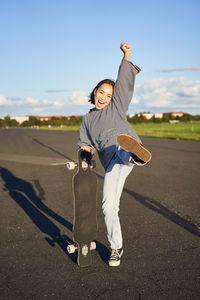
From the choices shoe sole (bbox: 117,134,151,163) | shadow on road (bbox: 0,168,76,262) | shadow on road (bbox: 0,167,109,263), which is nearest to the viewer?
shoe sole (bbox: 117,134,151,163)

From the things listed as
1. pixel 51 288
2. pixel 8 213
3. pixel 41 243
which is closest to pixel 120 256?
pixel 51 288

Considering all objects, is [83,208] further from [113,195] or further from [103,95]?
[103,95]

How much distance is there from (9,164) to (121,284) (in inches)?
346

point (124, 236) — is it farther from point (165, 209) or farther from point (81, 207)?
point (165, 209)

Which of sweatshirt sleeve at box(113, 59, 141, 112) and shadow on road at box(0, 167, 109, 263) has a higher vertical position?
Answer: sweatshirt sleeve at box(113, 59, 141, 112)

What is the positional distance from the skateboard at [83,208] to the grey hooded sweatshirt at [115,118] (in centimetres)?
23

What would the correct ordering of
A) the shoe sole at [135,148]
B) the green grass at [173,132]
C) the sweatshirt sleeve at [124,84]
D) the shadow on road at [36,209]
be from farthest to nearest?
the green grass at [173,132] → the shadow on road at [36,209] → the sweatshirt sleeve at [124,84] → the shoe sole at [135,148]

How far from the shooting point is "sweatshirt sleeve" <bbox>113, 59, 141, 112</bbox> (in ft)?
10.5

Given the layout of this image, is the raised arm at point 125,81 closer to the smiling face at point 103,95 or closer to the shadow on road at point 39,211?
the smiling face at point 103,95

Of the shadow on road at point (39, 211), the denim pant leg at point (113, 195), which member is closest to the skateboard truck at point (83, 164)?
the denim pant leg at point (113, 195)

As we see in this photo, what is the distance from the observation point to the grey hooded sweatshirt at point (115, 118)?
10.5 ft

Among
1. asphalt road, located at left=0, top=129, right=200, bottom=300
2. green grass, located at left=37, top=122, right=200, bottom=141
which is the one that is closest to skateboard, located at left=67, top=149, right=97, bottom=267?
asphalt road, located at left=0, top=129, right=200, bottom=300

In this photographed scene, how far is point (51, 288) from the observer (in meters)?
2.84

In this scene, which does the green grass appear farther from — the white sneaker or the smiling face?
the white sneaker
